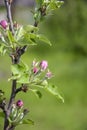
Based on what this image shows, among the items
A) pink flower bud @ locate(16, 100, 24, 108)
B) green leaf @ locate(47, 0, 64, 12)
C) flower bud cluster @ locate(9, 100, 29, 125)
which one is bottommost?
flower bud cluster @ locate(9, 100, 29, 125)

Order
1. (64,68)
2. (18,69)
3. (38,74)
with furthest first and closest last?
(64,68)
(38,74)
(18,69)

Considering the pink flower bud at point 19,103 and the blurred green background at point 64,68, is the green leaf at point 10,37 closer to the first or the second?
the pink flower bud at point 19,103

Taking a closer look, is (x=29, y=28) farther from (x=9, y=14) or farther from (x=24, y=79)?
(x=24, y=79)

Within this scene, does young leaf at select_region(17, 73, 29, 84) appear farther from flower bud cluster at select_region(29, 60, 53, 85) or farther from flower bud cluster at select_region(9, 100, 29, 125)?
flower bud cluster at select_region(9, 100, 29, 125)

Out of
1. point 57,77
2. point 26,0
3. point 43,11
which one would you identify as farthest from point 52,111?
point 26,0

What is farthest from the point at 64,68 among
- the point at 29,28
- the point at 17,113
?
the point at 29,28

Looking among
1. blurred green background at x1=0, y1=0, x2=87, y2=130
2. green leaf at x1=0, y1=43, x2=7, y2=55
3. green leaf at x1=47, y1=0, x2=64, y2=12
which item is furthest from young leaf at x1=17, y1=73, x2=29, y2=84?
blurred green background at x1=0, y1=0, x2=87, y2=130

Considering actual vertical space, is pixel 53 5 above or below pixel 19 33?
above

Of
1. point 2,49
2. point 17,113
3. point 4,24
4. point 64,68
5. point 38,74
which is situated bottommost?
point 64,68
